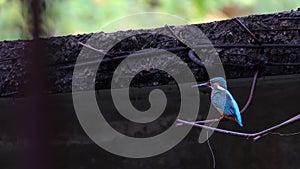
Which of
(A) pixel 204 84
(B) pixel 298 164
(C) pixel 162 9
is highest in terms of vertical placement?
(C) pixel 162 9

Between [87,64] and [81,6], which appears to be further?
[81,6]

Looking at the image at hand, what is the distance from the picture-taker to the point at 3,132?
1.70ft

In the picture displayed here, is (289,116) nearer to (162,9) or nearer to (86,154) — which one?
(86,154)

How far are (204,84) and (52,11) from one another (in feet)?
1.13

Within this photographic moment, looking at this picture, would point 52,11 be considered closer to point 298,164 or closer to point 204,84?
point 204,84

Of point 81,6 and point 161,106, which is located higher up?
point 81,6

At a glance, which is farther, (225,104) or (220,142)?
(220,142)

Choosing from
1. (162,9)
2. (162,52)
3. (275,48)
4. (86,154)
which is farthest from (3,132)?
(162,9)

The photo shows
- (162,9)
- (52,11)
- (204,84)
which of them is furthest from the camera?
(162,9)

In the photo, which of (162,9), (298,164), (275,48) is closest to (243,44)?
(275,48)

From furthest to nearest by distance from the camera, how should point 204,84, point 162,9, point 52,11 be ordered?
point 162,9 → point 204,84 → point 52,11

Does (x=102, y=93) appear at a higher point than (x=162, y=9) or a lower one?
lower

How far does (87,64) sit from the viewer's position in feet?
1.57

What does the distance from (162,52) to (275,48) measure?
0.13 metres
